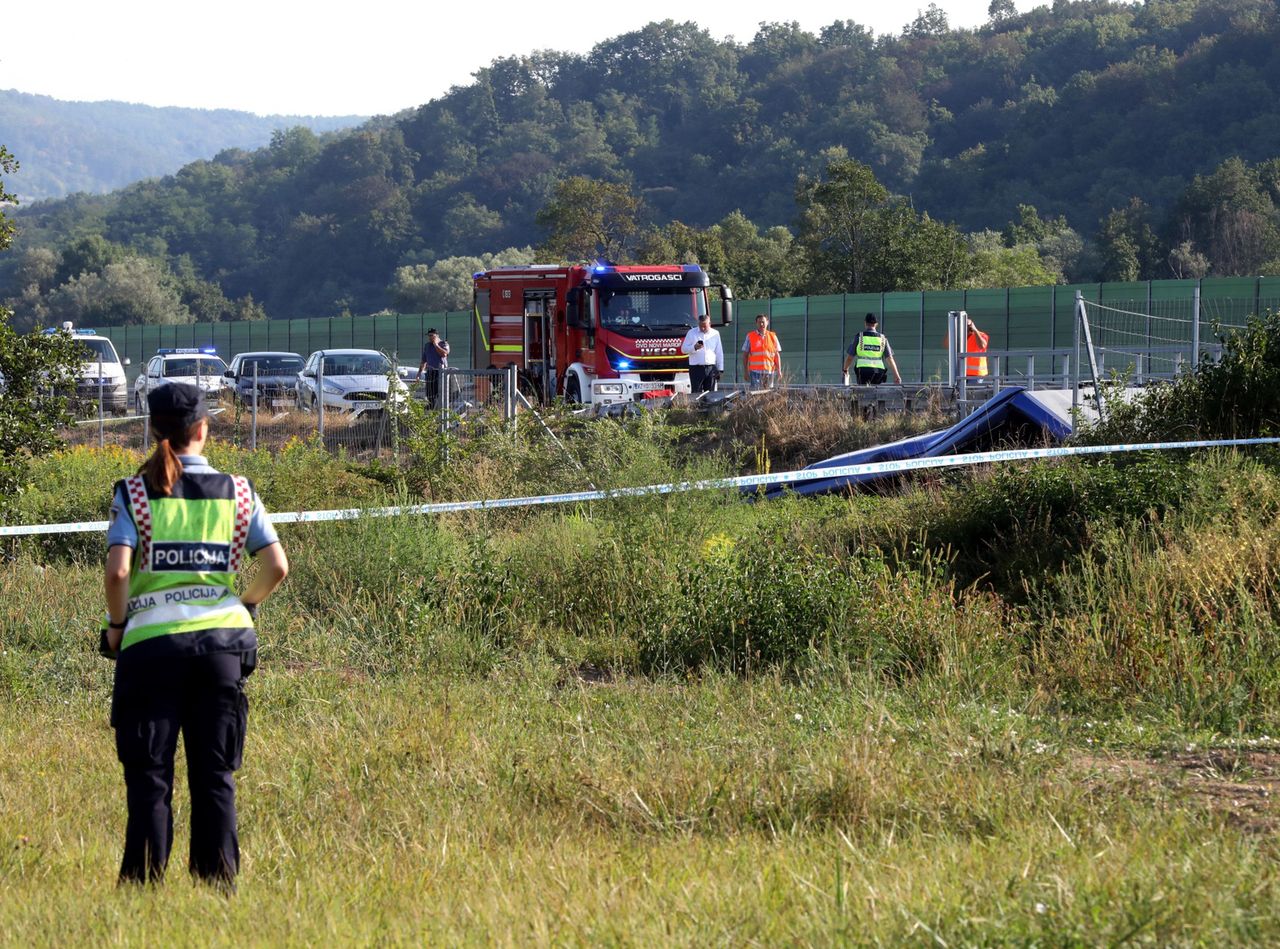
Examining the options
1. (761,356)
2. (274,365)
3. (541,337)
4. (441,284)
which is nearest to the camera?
(761,356)

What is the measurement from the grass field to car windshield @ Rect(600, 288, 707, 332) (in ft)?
47.1

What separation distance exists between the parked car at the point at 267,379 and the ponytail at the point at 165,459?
60.5 ft

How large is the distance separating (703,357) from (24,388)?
1514 cm

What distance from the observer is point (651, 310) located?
27.5 m

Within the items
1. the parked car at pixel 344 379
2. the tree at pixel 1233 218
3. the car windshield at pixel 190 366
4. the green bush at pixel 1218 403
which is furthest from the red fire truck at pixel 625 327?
the tree at pixel 1233 218

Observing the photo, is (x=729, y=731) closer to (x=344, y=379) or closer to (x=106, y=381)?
(x=344, y=379)

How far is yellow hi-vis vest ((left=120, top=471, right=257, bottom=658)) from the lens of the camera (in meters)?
5.13

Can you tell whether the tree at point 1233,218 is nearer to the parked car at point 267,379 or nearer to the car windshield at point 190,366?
the car windshield at point 190,366

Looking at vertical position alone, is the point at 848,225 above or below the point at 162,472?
above

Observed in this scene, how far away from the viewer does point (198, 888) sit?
512 cm

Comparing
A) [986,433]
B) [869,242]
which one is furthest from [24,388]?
[869,242]

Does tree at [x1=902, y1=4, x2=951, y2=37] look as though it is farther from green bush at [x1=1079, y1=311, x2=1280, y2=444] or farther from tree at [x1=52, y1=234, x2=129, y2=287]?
green bush at [x1=1079, y1=311, x2=1280, y2=444]

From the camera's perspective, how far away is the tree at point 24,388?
1288 cm

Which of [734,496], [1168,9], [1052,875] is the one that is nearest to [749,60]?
[1168,9]
